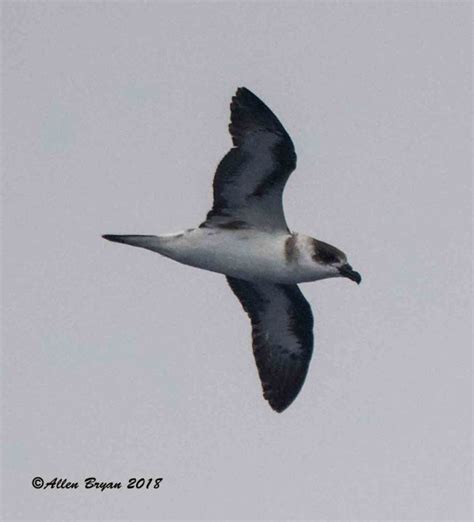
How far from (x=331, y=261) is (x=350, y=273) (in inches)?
10.4

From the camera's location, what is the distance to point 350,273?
18.0 meters

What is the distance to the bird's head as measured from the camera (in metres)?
18.0

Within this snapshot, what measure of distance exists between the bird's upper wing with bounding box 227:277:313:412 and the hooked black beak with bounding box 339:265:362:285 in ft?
4.77

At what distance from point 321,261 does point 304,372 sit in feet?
7.12

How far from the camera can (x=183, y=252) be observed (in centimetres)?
1800

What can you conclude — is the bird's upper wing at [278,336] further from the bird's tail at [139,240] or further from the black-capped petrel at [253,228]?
the bird's tail at [139,240]

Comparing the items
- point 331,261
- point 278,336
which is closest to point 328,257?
point 331,261

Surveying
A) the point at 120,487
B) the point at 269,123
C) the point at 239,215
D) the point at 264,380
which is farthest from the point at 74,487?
the point at 269,123

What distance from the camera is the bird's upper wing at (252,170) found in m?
17.7

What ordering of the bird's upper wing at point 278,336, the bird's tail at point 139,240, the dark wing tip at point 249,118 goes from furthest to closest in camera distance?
the bird's upper wing at point 278,336 < the bird's tail at point 139,240 < the dark wing tip at point 249,118

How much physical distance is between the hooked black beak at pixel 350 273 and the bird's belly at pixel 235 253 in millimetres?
483

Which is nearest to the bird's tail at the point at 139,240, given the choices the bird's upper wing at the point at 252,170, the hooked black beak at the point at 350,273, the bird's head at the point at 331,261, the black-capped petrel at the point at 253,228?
the black-capped petrel at the point at 253,228

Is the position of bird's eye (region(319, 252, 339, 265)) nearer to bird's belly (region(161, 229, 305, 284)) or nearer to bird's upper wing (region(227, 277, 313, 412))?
bird's belly (region(161, 229, 305, 284))

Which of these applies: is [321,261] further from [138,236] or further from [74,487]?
[74,487]
